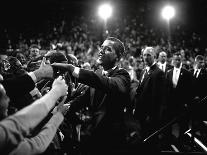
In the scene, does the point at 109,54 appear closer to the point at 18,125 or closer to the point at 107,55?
the point at 107,55

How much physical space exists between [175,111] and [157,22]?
54.0ft

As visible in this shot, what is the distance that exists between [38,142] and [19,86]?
0.88m

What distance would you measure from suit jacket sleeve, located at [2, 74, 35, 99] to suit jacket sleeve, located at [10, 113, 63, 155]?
0.62 metres

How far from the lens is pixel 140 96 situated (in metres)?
5.24

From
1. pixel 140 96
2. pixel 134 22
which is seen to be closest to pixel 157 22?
pixel 134 22

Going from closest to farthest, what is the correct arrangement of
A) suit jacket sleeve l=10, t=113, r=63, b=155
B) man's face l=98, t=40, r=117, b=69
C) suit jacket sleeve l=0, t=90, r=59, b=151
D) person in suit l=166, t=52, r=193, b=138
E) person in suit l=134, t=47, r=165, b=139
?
suit jacket sleeve l=0, t=90, r=59, b=151, suit jacket sleeve l=10, t=113, r=63, b=155, man's face l=98, t=40, r=117, b=69, person in suit l=134, t=47, r=165, b=139, person in suit l=166, t=52, r=193, b=138

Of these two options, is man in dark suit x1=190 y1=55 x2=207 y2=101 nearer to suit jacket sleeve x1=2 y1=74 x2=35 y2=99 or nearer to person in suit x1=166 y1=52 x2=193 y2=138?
person in suit x1=166 y1=52 x2=193 y2=138

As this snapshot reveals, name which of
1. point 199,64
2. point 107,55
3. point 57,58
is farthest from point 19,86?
point 199,64

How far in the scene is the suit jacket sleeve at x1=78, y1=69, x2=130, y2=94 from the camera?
7.17 ft

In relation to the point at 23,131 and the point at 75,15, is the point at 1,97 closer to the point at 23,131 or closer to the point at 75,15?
the point at 23,131

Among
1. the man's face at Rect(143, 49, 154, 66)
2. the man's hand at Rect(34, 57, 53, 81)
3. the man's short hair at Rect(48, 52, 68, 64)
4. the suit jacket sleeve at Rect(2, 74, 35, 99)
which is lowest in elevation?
the man's face at Rect(143, 49, 154, 66)

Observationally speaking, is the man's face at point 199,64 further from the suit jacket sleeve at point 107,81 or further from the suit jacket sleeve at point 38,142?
the suit jacket sleeve at point 38,142

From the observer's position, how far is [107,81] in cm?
232

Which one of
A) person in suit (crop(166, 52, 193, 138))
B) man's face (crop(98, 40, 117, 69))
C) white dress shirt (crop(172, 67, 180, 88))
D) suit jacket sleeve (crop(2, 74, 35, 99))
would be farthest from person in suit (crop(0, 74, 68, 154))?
white dress shirt (crop(172, 67, 180, 88))
